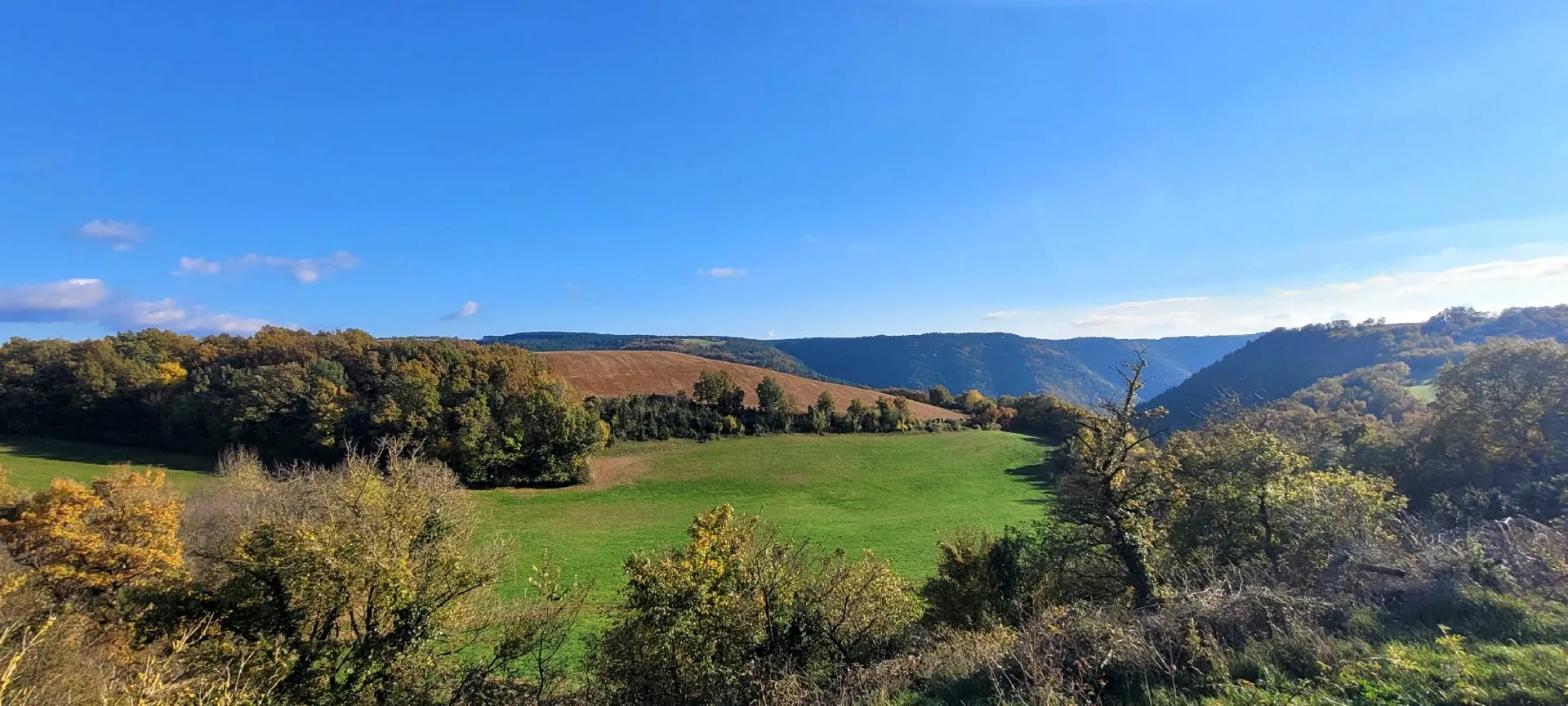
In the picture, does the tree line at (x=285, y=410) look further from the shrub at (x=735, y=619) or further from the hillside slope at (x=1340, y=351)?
the hillside slope at (x=1340, y=351)

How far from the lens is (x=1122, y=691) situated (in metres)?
7.84

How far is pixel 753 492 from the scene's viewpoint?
56.2 m

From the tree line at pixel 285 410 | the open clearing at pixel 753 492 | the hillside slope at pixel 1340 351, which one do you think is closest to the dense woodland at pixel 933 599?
the open clearing at pixel 753 492

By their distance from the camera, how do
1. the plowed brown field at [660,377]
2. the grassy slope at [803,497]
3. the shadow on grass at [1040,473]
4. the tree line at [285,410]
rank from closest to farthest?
the grassy slope at [803,497]
the tree line at [285,410]
the shadow on grass at [1040,473]
the plowed brown field at [660,377]

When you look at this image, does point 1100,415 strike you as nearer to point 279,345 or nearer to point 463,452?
point 463,452

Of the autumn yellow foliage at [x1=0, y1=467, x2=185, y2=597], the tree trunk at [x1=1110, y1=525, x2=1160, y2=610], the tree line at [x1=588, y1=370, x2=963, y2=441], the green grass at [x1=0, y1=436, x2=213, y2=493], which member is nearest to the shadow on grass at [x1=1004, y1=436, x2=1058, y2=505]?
the tree line at [x1=588, y1=370, x2=963, y2=441]

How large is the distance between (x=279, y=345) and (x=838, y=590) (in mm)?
73830

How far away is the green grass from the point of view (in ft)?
137

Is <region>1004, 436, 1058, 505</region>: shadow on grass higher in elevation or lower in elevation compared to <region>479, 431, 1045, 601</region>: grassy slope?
lower

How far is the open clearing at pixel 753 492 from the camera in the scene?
131 feet

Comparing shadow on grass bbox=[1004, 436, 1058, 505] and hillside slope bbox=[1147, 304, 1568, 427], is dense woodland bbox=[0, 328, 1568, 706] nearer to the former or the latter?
shadow on grass bbox=[1004, 436, 1058, 505]

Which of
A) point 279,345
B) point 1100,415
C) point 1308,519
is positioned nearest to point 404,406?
point 279,345

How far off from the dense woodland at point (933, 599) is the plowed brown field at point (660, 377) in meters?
52.0

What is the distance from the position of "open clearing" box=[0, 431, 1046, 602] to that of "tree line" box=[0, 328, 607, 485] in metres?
2.86
